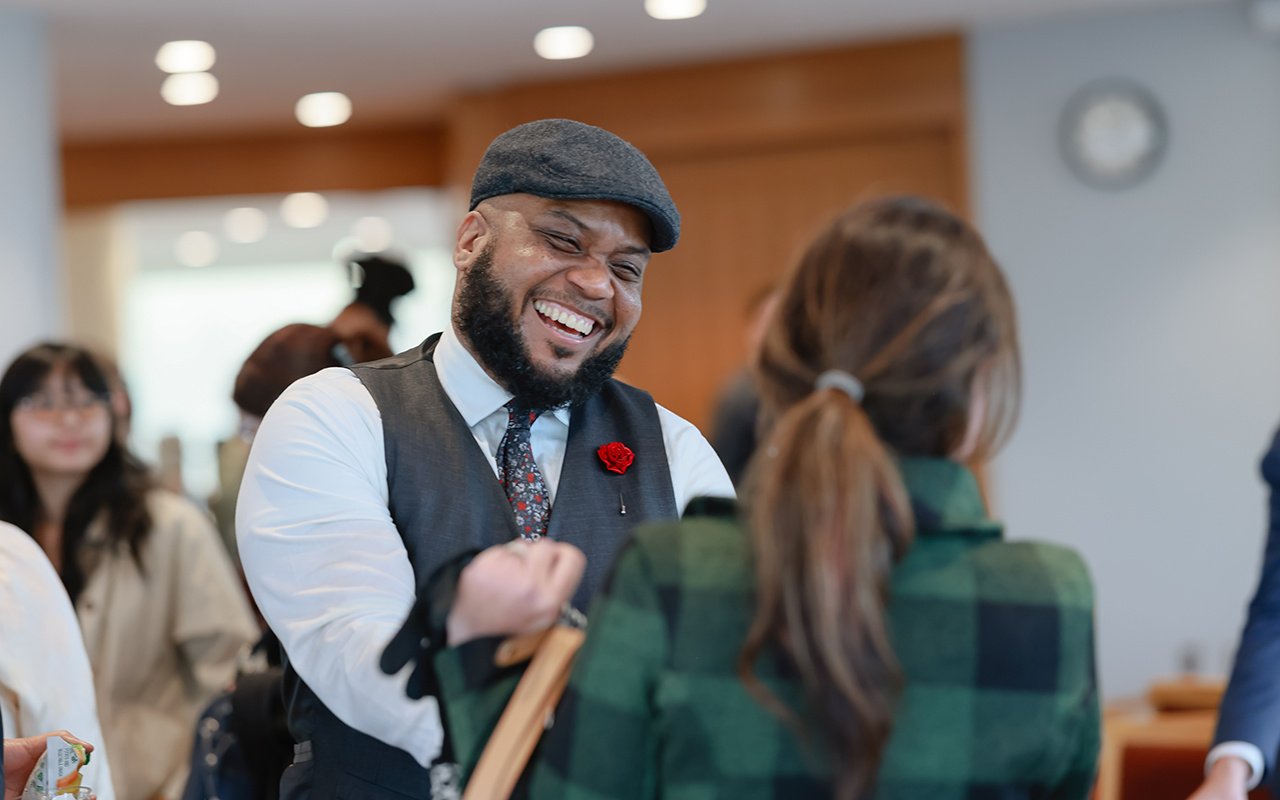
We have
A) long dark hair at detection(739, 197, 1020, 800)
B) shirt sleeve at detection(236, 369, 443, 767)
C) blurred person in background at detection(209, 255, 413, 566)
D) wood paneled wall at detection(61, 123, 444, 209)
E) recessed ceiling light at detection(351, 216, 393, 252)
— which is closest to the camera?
long dark hair at detection(739, 197, 1020, 800)

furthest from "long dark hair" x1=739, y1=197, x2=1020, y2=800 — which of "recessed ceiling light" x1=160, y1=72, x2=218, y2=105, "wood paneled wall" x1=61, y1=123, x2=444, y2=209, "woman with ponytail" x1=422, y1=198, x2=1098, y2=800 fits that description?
"wood paneled wall" x1=61, y1=123, x2=444, y2=209

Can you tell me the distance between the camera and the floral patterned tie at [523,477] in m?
1.88

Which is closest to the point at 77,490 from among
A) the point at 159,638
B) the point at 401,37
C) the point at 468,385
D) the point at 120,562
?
the point at 120,562

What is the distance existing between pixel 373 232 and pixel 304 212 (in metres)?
1.52

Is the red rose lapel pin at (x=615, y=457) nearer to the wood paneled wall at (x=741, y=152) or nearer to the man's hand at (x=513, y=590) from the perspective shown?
the man's hand at (x=513, y=590)

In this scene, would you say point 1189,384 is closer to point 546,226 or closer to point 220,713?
point 220,713

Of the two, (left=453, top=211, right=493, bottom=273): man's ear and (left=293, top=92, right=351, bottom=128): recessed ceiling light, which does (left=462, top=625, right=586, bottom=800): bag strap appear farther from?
(left=293, top=92, right=351, bottom=128): recessed ceiling light

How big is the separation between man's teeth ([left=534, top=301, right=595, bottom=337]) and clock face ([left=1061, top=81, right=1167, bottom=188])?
430cm

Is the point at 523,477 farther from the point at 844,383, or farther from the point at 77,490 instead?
the point at 77,490

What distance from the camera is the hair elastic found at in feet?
4.25

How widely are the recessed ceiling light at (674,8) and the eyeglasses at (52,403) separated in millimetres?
2481

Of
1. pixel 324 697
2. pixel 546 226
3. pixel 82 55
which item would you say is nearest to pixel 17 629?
pixel 324 697

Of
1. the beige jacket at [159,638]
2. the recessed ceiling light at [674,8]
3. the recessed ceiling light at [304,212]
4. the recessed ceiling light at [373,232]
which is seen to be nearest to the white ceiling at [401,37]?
the recessed ceiling light at [674,8]

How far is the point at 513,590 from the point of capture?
1390 millimetres
